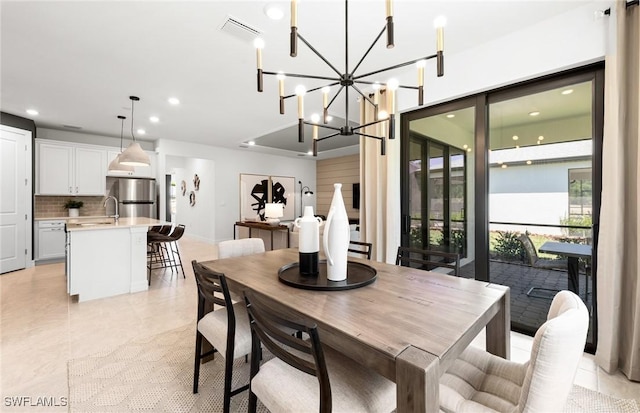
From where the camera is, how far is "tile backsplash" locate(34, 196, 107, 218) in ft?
18.1

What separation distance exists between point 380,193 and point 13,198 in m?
6.00

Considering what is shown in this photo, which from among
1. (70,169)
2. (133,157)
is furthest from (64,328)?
(70,169)

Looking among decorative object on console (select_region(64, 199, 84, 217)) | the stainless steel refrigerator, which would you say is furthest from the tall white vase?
decorative object on console (select_region(64, 199, 84, 217))

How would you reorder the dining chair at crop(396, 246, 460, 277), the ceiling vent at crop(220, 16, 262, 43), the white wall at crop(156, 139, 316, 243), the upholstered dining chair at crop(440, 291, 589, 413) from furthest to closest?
the white wall at crop(156, 139, 316, 243) → the ceiling vent at crop(220, 16, 262, 43) → the dining chair at crop(396, 246, 460, 277) → the upholstered dining chair at crop(440, 291, 589, 413)

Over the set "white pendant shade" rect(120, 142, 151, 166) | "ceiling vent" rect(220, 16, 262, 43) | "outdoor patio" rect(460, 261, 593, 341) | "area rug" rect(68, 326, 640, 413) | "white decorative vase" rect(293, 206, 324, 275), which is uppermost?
"ceiling vent" rect(220, 16, 262, 43)

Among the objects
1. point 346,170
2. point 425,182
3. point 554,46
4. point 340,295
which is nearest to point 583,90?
point 554,46

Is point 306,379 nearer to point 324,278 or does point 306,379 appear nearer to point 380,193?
point 324,278

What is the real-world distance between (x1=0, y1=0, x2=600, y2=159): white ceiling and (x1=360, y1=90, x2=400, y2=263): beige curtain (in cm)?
81

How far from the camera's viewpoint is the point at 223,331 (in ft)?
5.43

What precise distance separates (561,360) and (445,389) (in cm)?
45

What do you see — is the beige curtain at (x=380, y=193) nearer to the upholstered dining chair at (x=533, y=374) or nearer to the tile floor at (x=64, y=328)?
the tile floor at (x=64, y=328)

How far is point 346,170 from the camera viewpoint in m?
8.43

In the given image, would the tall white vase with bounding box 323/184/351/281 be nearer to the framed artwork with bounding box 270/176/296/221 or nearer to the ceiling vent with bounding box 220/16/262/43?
the ceiling vent with bounding box 220/16/262/43

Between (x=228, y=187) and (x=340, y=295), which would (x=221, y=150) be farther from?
(x=340, y=295)
